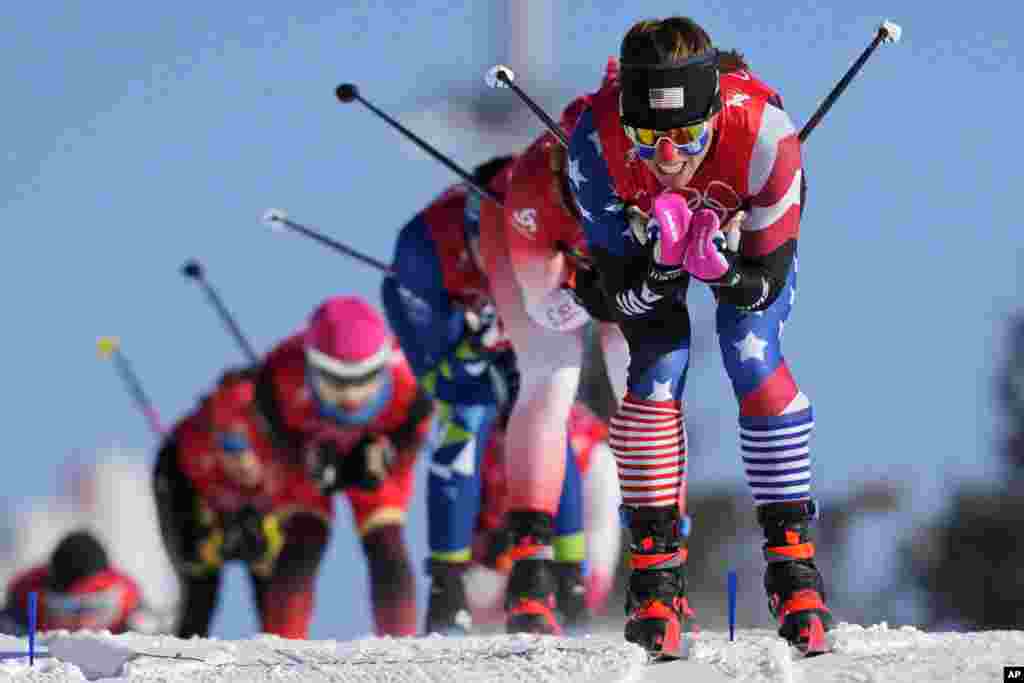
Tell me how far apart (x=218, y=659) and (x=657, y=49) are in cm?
224

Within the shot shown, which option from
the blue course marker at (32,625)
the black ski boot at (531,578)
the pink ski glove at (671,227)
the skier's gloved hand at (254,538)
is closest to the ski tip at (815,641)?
the pink ski glove at (671,227)

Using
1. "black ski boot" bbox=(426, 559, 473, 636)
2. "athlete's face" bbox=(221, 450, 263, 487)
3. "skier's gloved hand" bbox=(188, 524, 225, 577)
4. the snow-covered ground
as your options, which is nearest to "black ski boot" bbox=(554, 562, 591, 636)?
"black ski boot" bbox=(426, 559, 473, 636)

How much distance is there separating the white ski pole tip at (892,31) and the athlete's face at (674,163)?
2.94 feet

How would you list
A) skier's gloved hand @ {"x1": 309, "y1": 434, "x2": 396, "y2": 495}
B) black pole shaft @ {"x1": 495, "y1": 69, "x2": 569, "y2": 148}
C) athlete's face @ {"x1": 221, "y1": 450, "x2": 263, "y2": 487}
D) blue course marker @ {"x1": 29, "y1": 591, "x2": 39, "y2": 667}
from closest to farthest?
blue course marker @ {"x1": 29, "y1": 591, "x2": 39, "y2": 667}, black pole shaft @ {"x1": 495, "y1": 69, "x2": 569, "y2": 148}, skier's gloved hand @ {"x1": 309, "y1": 434, "x2": 396, "y2": 495}, athlete's face @ {"x1": 221, "y1": 450, "x2": 263, "y2": 487}

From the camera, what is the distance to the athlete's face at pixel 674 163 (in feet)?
24.9

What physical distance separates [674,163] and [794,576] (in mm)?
1201

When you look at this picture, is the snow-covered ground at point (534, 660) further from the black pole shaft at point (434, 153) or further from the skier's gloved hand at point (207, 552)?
the skier's gloved hand at point (207, 552)

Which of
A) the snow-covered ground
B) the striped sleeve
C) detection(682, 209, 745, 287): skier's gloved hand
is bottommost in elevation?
the snow-covered ground

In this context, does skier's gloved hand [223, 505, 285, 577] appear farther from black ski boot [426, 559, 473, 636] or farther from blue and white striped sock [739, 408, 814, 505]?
blue and white striped sock [739, 408, 814, 505]

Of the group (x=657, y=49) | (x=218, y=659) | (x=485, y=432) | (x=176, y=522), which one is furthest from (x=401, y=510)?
(x=657, y=49)

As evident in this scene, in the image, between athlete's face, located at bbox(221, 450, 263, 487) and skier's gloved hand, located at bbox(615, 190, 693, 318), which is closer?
skier's gloved hand, located at bbox(615, 190, 693, 318)

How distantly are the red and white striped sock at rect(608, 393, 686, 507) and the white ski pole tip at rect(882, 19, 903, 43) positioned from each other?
131 cm

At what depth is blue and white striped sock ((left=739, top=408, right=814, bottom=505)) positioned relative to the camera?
7.76 meters

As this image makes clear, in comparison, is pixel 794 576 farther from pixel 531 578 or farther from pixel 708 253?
pixel 531 578
